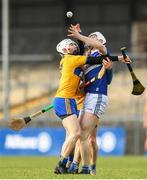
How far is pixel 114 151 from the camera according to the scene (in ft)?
89.5

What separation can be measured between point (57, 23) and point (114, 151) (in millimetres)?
11678

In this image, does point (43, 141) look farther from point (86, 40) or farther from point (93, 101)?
point (86, 40)

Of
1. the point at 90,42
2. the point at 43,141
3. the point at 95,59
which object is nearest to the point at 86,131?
the point at 95,59

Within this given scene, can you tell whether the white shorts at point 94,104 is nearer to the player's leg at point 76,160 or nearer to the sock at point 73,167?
the player's leg at point 76,160

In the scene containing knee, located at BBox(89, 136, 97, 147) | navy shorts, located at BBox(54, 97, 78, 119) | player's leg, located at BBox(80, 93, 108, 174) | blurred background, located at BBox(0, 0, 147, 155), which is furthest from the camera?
blurred background, located at BBox(0, 0, 147, 155)

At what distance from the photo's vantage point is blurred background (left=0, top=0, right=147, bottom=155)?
90.5ft

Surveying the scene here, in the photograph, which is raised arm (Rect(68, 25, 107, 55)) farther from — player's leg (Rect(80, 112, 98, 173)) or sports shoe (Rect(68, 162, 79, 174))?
sports shoe (Rect(68, 162, 79, 174))

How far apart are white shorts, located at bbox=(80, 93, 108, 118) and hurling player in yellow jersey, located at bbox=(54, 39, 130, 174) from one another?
0.20 meters

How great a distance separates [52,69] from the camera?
3194cm

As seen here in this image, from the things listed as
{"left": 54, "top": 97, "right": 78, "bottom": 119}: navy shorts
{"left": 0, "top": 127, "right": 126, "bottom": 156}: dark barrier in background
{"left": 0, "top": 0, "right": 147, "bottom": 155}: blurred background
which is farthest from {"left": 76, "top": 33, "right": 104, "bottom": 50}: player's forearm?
{"left": 0, "top": 127, "right": 126, "bottom": 156}: dark barrier in background

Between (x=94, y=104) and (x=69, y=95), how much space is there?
1.43 ft

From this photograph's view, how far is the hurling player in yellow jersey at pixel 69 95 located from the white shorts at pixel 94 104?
0.20 meters

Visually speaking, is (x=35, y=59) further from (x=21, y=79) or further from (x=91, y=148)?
(x=91, y=148)

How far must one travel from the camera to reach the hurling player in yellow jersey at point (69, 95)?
13.6 meters
